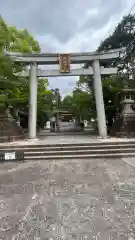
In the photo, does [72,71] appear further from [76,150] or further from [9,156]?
[9,156]

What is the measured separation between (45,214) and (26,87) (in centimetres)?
1282

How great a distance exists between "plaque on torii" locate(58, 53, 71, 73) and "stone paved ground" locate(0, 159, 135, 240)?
830cm

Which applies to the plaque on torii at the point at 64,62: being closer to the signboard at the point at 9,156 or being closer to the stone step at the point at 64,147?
the stone step at the point at 64,147

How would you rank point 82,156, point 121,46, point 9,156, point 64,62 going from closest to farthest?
1. point 9,156
2. point 82,156
3. point 64,62
4. point 121,46

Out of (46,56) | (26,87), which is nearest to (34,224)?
(46,56)

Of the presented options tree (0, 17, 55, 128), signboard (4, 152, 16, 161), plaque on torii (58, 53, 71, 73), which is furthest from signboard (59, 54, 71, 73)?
signboard (4, 152, 16, 161)

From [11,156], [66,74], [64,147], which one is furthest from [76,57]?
[11,156]

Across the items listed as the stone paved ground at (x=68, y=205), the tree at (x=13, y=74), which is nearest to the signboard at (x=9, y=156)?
the stone paved ground at (x=68, y=205)

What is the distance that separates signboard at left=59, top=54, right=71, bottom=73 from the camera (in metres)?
12.2

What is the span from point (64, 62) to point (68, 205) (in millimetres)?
10350

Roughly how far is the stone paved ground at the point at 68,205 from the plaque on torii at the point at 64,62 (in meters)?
8.30

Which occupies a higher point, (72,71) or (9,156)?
(72,71)

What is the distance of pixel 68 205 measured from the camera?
10.7 ft

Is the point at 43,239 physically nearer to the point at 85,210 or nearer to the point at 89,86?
the point at 85,210
